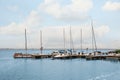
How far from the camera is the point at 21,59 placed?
143750 mm

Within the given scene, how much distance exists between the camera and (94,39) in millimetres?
123938

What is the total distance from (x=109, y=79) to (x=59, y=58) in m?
67.4

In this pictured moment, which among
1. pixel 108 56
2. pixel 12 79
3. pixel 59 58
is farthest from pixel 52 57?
pixel 12 79

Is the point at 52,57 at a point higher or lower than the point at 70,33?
lower

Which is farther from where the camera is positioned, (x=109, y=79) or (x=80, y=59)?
(x=80, y=59)

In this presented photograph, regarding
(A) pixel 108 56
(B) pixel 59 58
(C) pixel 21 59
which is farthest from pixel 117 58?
(C) pixel 21 59

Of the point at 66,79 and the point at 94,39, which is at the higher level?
the point at 94,39

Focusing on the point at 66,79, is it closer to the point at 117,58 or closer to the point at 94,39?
the point at 117,58

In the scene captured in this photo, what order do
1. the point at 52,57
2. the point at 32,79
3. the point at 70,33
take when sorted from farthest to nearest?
the point at 70,33 < the point at 52,57 < the point at 32,79

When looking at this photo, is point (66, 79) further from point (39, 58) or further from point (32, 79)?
point (39, 58)

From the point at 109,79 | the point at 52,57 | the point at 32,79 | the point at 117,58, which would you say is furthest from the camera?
the point at 52,57

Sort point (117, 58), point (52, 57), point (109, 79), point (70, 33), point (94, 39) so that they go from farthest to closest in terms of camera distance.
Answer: point (70, 33) → point (52, 57) → point (94, 39) → point (117, 58) → point (109, 79)

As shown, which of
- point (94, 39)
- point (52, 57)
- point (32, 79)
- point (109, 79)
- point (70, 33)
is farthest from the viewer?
point (70, 33)

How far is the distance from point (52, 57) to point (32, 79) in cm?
6749
